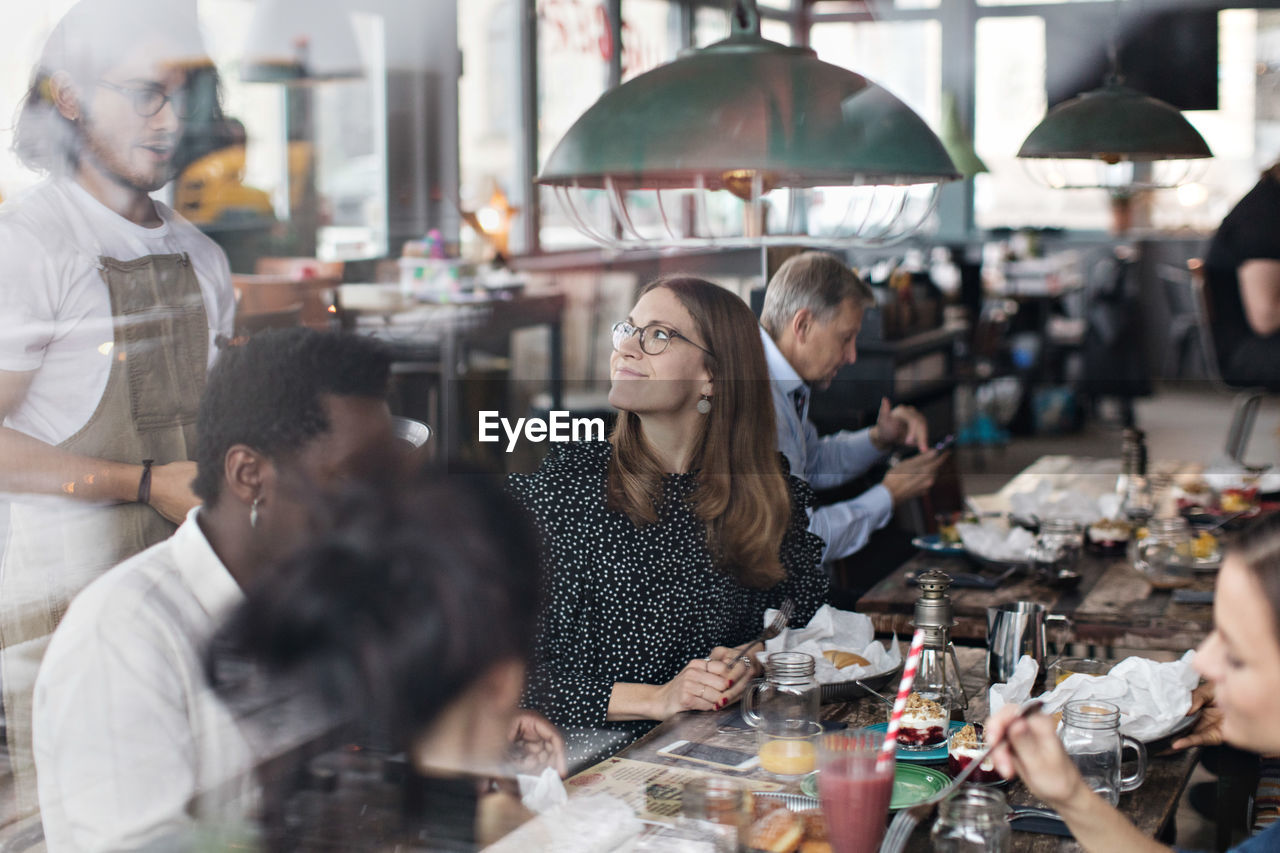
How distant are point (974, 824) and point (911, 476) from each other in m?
1.61

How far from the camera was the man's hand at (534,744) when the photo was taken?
1400mm

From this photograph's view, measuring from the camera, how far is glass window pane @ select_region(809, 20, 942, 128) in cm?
311

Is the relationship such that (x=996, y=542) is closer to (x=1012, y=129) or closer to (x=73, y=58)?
(x=73, y=58)

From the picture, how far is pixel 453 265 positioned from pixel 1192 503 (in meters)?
2.97

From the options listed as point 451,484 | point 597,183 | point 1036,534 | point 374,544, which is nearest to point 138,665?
point 374,544

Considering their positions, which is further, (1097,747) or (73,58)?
(73,58)

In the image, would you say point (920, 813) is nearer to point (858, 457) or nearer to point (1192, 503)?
point (858, 457)

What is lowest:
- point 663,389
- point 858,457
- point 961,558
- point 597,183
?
point 961,558

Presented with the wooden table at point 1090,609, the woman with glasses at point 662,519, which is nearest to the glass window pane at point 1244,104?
the wooden table at point 1090,609

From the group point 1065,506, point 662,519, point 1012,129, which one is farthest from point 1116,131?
point 1012,129

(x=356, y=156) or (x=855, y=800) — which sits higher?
(x=356, y=156)

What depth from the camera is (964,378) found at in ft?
16.3

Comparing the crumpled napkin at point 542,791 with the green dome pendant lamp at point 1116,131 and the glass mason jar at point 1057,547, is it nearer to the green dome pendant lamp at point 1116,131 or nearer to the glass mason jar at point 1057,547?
the glass mason jar at point 1057,547

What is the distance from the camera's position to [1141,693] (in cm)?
159
